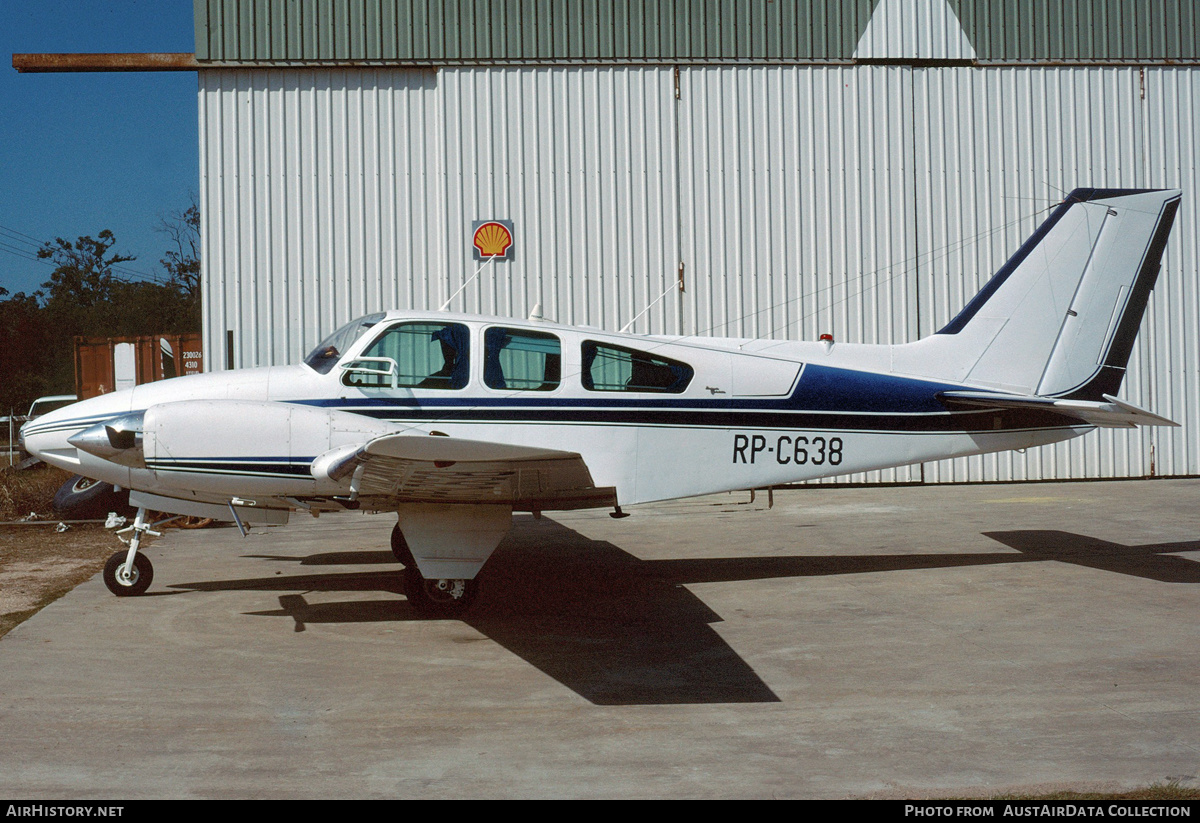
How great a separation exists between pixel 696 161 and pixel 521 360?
891 cm

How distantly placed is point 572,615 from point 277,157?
10546 millimetres

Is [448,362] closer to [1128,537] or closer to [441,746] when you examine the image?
[441,746]

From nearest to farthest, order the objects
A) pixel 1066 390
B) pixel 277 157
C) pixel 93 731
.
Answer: pixel 93 731, pixel 1066 390, pixel 277 157

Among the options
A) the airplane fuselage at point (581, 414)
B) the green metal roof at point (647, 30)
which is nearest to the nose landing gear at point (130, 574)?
the airplane fuselage at point (581, 414)

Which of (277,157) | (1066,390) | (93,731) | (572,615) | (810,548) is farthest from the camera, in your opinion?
(277,157)

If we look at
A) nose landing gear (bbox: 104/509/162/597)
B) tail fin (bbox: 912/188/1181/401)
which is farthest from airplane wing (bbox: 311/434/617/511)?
tail fin (bbox: 912/188/1181/401)

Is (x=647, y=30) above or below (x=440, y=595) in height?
above

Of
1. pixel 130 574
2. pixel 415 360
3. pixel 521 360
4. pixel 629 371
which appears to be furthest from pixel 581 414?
pixel 130 574

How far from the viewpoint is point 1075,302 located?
8.91 m

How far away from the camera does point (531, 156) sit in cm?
1520

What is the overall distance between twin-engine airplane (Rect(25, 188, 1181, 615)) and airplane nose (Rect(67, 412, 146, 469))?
2 cm

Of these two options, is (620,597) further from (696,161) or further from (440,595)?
(696,161)

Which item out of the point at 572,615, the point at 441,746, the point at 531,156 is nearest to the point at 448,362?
the point at 572,615

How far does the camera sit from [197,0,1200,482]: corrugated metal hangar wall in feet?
48.9
